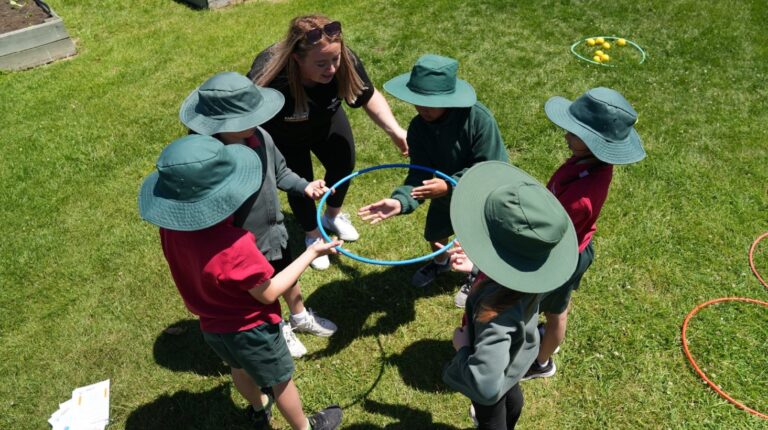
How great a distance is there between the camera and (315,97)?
12.2 feet

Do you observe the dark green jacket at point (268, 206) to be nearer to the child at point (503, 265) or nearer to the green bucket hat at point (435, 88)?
the green bucket hat at point (435, 88)

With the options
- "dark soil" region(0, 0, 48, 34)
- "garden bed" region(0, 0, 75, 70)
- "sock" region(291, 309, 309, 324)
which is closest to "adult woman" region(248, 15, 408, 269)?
"sock" region(291, 309, 309, 324)

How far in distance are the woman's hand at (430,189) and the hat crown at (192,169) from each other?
52.8 inches

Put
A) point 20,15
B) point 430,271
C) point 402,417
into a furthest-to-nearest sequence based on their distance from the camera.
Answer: point 20,15 < point 430,271 < point 402,417

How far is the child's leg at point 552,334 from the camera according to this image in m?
3.24

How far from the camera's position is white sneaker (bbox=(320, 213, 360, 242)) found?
4.89m

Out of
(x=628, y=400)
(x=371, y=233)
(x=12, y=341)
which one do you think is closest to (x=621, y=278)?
(x=628, y=400)

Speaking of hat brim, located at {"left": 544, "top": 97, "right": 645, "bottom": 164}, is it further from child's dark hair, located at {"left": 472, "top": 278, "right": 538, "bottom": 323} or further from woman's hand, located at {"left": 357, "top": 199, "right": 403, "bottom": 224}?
woman's hand, located at {"left": 357, "top": 199, "right": 403, "bottom": 224}

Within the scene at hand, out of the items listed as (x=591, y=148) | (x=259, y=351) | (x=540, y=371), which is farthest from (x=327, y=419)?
(x=591, y=148)

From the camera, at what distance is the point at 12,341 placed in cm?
410

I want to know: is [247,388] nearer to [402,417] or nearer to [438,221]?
[402,417]

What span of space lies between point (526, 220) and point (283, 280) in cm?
122

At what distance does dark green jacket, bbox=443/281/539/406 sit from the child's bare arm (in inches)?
32.0

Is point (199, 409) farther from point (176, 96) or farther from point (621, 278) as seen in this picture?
point (176, 96)
